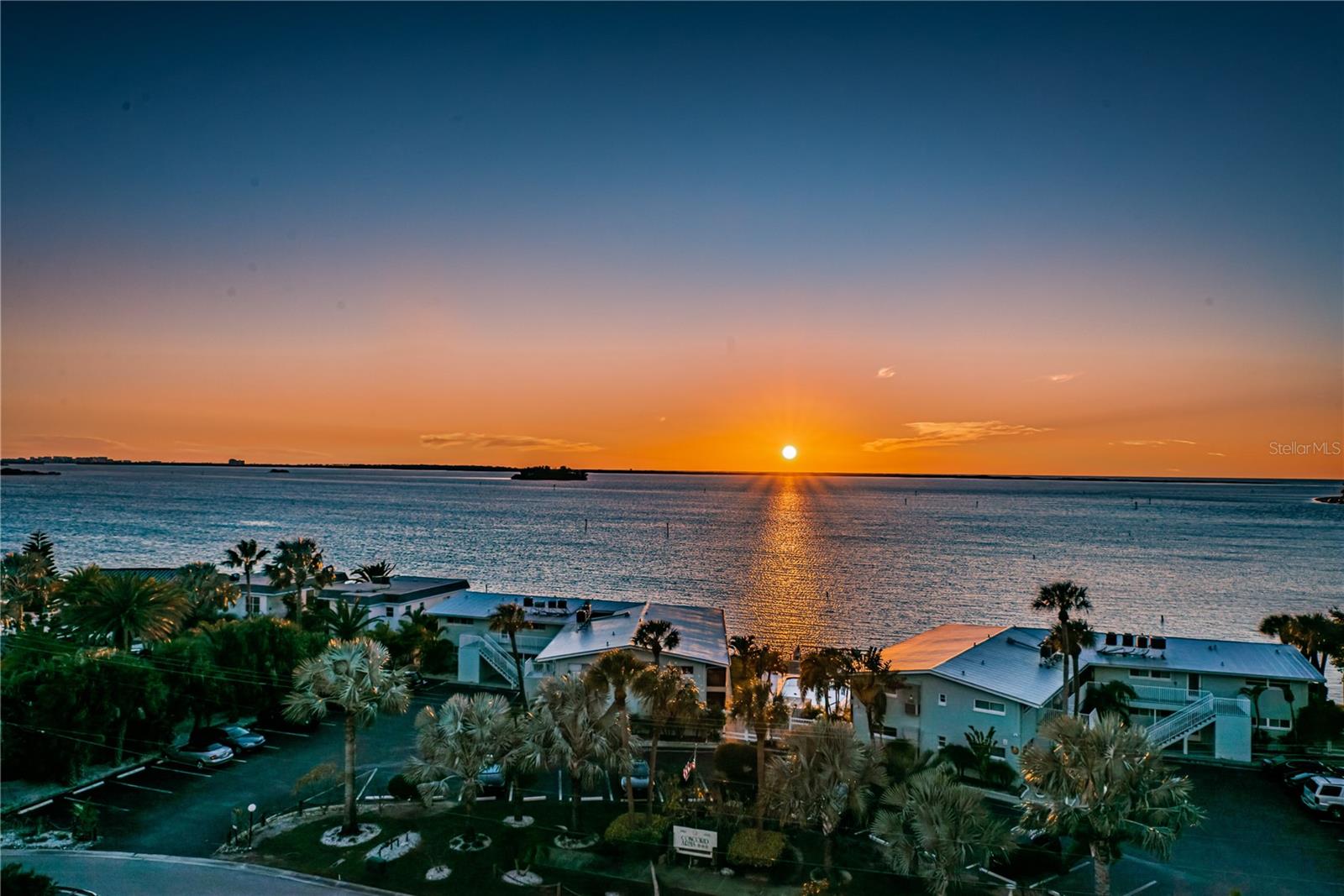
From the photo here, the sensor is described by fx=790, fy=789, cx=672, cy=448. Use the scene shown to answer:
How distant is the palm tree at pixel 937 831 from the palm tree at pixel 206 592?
40.7m

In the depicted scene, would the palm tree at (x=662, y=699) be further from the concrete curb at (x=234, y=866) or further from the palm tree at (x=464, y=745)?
the concrete curb at (x=234, y=866)

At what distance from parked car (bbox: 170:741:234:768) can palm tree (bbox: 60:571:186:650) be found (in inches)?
248

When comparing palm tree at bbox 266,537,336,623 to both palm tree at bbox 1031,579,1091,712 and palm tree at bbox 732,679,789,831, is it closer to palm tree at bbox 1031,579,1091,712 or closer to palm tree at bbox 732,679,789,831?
palm tree at bbox 732,679,789,831

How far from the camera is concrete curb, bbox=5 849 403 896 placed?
910 inches

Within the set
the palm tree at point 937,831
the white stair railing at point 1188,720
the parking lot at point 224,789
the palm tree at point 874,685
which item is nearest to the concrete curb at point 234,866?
the parking lot at point 224,789

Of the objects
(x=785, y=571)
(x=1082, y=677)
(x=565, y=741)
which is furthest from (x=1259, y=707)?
(x=785, y=571)

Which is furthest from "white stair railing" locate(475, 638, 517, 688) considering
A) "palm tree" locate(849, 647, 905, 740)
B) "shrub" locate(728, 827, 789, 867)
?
"shrub" locate(728, 827, 789, 867)

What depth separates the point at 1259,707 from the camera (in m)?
36.8

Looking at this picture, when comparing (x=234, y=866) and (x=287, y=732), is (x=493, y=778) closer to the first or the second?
(x=234, y=866)

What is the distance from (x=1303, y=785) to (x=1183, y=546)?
419 ft

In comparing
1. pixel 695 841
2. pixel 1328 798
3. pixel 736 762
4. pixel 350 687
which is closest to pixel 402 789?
pixel 350 687

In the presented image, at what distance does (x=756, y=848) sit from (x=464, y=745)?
1026 cm

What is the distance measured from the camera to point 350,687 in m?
27.4

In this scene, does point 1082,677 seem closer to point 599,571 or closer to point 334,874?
point 334,874
